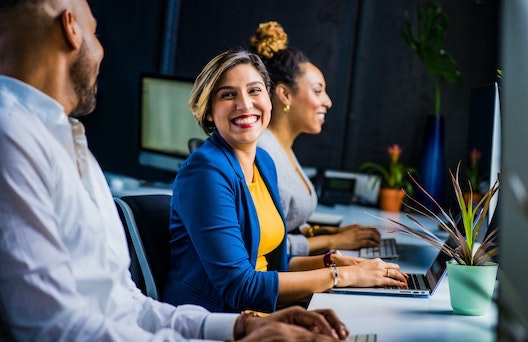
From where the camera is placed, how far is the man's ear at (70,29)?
133cm

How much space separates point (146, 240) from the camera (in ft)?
7.07

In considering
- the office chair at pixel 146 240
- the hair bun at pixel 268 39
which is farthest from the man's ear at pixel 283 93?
the office chair at pixel 146 240

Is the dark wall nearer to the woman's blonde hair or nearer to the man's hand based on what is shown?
the woman's blonde hair

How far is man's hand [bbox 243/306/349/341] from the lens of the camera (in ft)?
4.58

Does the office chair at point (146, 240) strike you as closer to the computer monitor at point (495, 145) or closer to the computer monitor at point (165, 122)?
the computer monitor at point (495, 145)

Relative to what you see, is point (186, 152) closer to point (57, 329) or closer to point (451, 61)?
point (451, 61)

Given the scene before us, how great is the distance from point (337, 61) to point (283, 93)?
136 cm

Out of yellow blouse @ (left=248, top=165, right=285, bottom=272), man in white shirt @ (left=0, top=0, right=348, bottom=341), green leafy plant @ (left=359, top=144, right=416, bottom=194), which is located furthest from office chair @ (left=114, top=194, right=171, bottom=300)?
green leafy plant @ (left=359, top=144, right=416, bottom=194)

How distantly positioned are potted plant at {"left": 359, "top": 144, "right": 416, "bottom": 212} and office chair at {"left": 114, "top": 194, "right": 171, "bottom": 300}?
6.46ft

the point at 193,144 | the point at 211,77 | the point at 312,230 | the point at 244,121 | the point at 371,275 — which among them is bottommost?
the point at 312,230

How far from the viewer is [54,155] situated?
129cm

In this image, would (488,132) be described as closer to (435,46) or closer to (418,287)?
(418,287)

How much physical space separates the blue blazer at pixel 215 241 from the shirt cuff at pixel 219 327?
50 cm

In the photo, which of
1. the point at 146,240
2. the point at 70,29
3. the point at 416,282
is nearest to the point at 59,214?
the point at 70,29
